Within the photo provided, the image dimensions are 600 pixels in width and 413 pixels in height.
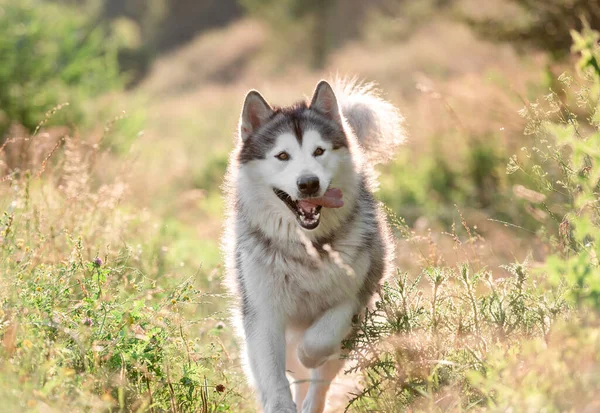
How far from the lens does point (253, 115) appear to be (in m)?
4.53

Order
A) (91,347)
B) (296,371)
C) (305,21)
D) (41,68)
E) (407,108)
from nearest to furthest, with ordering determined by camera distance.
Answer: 1. (91,347)
2. (296,371)
3. (41,68)
4. (407,108)
5. (305,21)

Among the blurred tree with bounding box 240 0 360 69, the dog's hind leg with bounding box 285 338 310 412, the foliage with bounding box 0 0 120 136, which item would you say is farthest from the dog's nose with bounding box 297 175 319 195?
the blurred tree with bounding box 240 0 360 69

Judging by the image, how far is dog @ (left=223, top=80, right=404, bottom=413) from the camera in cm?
391

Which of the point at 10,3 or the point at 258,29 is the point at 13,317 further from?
the point at 258,29

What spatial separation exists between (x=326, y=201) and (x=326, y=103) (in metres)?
0.83

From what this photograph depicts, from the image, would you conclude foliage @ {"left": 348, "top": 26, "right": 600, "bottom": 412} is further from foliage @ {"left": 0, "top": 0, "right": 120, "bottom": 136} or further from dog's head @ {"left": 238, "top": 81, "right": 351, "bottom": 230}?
foliage @ {"left": 0, "top": 0, "right": 120, "bottom": 136}

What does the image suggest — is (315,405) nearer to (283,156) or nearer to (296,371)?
(296,371)

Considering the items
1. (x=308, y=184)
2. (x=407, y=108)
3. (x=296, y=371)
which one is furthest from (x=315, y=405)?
(x=407, y=108)

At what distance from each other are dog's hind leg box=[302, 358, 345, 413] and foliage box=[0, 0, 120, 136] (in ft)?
23.0

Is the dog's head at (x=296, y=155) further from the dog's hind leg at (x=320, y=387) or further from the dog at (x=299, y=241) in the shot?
the dog's hind leg at (x=320, y=387)

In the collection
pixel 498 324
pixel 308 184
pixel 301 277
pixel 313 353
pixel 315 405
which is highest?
pixel 308 184

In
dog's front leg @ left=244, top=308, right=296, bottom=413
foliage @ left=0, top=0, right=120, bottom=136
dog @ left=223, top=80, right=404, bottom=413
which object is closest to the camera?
dog's front leg @ left=244, top=308, right=296, bottom=413

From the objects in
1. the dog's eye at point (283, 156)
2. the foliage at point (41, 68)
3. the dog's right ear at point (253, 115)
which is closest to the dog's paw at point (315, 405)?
the dog's eye at point (283, 156)

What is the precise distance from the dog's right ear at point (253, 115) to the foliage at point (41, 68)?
6.38 meters
